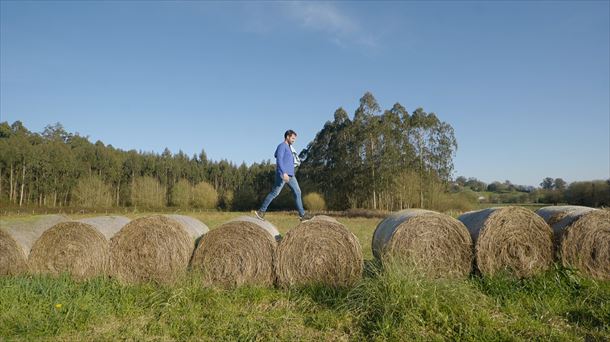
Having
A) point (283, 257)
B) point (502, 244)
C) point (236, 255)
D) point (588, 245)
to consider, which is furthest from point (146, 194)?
point (588, 245)

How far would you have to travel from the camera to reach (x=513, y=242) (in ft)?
22.1

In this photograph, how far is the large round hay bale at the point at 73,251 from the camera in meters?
7.07

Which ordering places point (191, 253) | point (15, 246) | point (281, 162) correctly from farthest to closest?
1. point (281, 162)
2. point (15, 246)
3. point (191, 253)

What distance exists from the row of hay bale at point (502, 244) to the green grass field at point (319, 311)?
0.36 metres

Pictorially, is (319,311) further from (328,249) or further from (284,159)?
(284,159)

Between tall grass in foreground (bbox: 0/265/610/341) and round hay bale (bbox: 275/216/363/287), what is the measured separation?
0.36 metres

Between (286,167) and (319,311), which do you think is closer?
(319,311)

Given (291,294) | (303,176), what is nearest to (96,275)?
(291,294)

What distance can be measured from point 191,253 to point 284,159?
284 centimetres

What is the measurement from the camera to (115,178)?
6006 centimetres

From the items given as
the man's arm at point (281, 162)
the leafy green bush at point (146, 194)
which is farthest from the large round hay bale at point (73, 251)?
the leafy green bush at point (146, 194)

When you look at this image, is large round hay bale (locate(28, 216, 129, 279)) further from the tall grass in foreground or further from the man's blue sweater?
the man's blue sweater

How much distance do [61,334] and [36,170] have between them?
56188 mm

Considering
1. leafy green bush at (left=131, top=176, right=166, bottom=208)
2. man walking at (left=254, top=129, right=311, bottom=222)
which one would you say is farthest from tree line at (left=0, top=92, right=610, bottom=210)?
man walking at (left=254, top=129, right=311, bottom=222)
